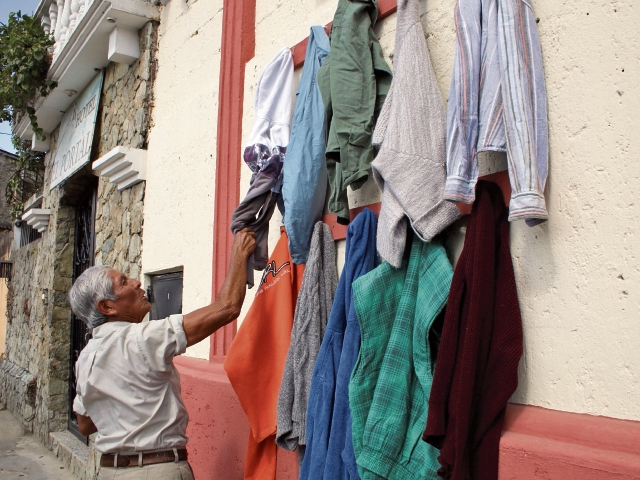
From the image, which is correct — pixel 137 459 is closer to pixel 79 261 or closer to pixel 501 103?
pixel 501 103

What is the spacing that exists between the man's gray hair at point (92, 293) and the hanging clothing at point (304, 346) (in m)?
0.85

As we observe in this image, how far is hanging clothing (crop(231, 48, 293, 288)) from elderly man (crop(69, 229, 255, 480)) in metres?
0.20

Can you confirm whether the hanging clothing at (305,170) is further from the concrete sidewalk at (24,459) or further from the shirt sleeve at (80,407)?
the concrete sidewalk at (24,459)

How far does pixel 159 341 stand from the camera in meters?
2.70

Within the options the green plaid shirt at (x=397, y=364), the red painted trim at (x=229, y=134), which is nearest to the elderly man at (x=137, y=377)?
the green plaid shirt at (x=397, y=364)

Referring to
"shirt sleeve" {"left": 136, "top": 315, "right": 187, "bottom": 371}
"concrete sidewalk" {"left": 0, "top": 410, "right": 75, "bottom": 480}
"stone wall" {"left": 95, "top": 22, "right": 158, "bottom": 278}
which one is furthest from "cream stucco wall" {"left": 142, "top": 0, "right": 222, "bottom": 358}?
"concrete sidewalk" {"left": 0, "top": 410, "right": 75, "bottom": 480}

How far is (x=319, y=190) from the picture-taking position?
9.46ft

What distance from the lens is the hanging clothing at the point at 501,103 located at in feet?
6.28

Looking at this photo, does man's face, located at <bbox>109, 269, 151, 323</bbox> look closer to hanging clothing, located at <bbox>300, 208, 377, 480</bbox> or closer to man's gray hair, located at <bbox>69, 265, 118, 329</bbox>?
man's gray hair, located at <bbox>69, 265, 118, 329</bbox>

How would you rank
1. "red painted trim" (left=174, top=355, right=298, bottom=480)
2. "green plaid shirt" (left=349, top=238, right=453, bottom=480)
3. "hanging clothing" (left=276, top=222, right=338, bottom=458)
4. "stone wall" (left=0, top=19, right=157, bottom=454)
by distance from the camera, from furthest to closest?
1. "stone wall" (left=0, top=19, right=157, bottom=454)
2. "red painted trim" (left=174, top=355, right=298, bottom=480)
3. "hanging clothing" (left=276, top=222, right=338, bottom=458)
4. "green plaid shirt" (left=349, top=238, right=453, bottom=480)

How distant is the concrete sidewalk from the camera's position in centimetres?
643

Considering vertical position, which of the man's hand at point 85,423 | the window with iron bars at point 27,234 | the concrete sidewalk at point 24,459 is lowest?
the concrete sidewalk at point 24,459

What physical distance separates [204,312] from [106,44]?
166 inches

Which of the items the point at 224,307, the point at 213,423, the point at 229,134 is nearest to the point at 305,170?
the point at 224,307
